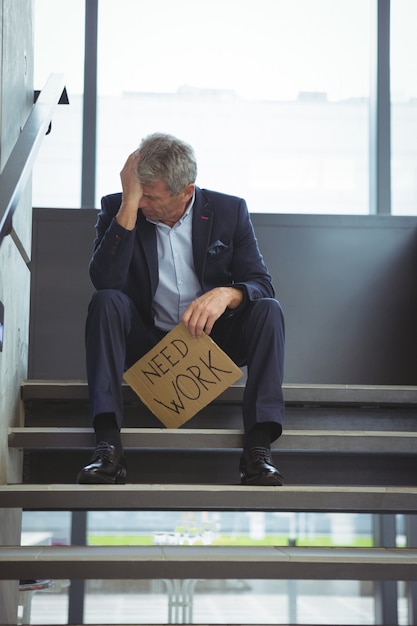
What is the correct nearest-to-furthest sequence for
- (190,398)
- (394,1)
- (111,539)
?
(190,398)
(394,1)
(111,539)

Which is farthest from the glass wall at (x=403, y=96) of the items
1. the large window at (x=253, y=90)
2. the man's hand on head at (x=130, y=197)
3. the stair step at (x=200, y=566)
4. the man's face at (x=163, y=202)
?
the stair step at (x=200, y=566)

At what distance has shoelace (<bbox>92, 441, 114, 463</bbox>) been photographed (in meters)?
2.13

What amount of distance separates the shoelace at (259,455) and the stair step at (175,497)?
0.32 feet

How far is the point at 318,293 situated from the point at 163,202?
2.00m

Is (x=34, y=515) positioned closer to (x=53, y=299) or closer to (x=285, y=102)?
(x=53, y=299)

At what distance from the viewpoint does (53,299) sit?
168 inches

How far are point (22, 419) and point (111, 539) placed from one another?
154 inches

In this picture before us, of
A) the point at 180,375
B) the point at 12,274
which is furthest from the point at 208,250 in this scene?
the point at 12,274

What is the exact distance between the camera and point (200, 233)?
8.51 ft

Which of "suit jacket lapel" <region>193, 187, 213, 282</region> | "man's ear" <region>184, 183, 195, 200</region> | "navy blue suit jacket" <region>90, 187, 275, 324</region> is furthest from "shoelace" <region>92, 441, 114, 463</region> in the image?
"man's ear" <region>184, 183, 195, 200</region>

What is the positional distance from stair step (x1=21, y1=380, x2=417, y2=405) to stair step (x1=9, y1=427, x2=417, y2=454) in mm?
156

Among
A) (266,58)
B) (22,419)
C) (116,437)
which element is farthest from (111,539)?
(116,437)

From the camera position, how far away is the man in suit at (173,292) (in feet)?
7.17

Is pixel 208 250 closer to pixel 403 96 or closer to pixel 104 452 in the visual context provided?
pixel 104 452
